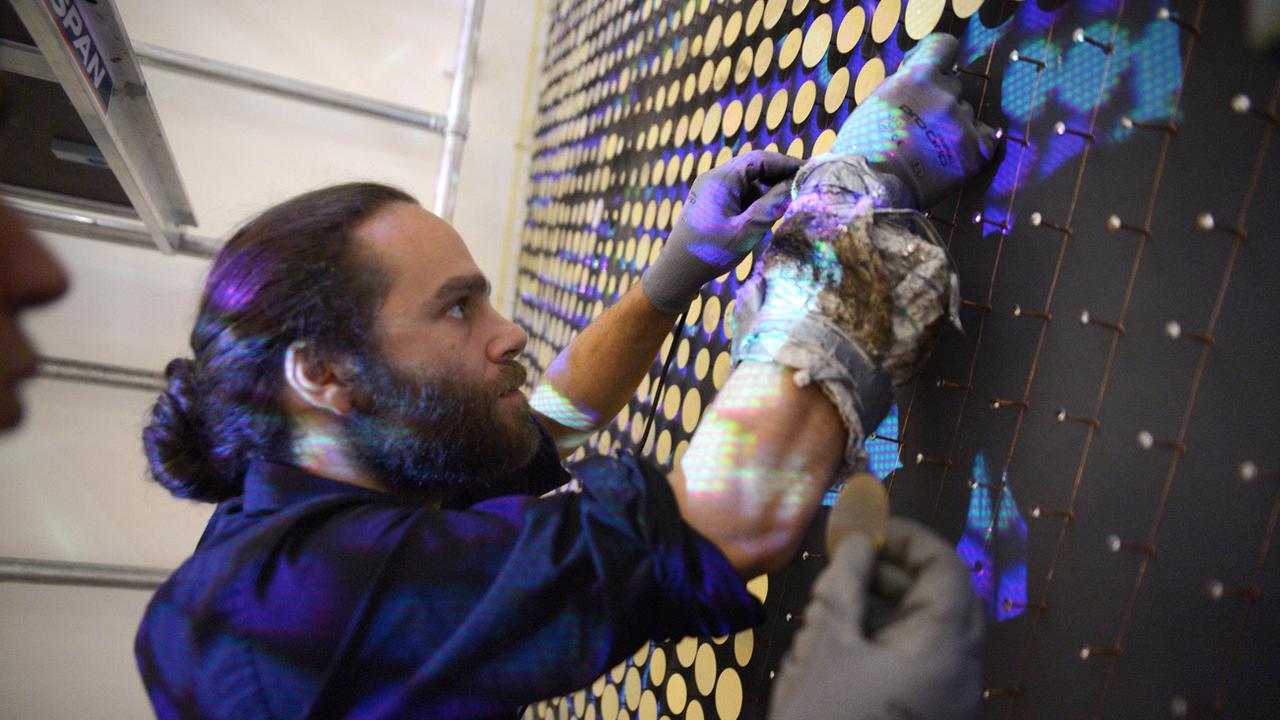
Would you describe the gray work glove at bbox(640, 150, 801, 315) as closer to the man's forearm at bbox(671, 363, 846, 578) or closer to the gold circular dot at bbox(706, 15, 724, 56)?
the man's forearm at bbox(671, 363, 846, 578)

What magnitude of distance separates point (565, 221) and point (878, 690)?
8.05 ft

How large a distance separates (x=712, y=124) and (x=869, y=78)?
596 millimetres

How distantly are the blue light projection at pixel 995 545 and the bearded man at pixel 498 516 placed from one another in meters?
0.23

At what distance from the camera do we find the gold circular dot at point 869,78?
1250mm

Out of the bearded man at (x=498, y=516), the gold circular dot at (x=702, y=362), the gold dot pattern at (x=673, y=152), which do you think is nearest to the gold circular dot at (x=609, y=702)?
the gold dot pattern at (x=673, y=152)

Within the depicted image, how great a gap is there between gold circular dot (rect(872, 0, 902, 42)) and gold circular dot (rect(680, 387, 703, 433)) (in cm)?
79

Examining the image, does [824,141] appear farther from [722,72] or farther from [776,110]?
[722,72]

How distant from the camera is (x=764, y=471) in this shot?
2.69 ft

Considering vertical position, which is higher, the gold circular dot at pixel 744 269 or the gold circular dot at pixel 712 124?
the gold circular dot at pixel 712 124

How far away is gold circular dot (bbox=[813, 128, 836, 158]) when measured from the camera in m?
1.36

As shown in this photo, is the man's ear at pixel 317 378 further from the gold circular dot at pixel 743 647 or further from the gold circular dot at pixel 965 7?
the gold circular dot at pixel 965 7

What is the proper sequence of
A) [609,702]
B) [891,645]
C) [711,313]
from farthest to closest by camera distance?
[609,702] → [711,313] → [891,645]

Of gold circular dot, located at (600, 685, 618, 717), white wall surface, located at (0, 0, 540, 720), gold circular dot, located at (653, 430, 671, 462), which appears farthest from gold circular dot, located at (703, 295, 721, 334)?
white wall surface, located at (0, 0, 540, 720)

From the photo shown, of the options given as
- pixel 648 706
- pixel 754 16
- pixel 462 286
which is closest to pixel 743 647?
pixel 648 706
